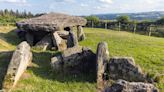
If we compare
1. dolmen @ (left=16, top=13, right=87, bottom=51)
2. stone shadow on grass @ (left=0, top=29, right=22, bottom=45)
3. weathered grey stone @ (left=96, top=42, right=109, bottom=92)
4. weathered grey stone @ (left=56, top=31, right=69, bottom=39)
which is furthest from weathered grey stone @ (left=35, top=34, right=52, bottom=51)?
weathered grey stone @ (left=96, top=42, right=109, bottom=92)

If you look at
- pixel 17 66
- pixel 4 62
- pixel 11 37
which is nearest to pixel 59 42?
pixel 4 62

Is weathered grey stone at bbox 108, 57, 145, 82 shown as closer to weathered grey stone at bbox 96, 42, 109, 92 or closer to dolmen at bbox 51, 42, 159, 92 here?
dolmen at bbox 51, 42, 159, 92

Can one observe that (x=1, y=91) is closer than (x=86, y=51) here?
Yes

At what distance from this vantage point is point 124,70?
19.5 meters

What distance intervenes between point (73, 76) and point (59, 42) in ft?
23.1

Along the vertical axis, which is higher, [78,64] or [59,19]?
[59,19]

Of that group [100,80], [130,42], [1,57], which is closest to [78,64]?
[100,80]

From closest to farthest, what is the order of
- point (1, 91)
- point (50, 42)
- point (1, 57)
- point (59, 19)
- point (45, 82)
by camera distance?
point (1, 91) → point (45, 82) → point (1, 57) → point (50, 42) → point (59, 19)

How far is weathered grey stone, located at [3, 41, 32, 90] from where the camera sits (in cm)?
1789

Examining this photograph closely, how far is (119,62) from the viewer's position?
64.4 feet

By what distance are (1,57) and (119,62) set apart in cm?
827

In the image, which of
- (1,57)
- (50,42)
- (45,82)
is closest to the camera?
(45,82)

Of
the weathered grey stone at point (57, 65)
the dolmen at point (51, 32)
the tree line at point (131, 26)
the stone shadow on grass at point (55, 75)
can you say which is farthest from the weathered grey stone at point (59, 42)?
the tree line at point (131, 26)

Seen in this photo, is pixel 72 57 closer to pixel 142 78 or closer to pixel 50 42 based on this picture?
pixel 142 78
